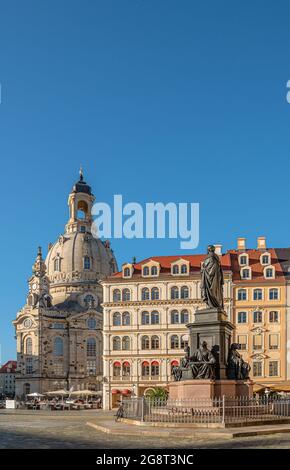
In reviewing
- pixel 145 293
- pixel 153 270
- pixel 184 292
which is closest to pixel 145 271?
pixel 153 270

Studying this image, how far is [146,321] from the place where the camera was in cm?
6956

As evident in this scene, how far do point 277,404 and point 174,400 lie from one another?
4958 millimetres

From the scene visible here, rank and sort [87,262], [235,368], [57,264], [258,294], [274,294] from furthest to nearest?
[57,264] → [87,262] → [258,294] → [274,294] → [235,368]

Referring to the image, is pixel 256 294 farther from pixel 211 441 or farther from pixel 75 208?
pixel 75 208

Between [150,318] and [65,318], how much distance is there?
173 ft

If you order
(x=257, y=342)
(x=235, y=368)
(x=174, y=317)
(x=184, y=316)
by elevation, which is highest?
(x=184, y=316)

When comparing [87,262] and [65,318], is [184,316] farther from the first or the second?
[87,262]

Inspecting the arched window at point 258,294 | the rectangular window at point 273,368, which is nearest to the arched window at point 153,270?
the arched window at point 258,294

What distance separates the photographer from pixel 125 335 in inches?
2768

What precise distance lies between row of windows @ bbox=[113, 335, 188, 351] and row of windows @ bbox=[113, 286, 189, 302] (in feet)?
12.4

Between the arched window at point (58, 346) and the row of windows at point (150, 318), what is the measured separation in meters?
50.1

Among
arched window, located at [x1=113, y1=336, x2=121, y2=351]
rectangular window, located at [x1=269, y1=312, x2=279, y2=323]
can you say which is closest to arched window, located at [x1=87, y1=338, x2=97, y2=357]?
arched window, located at [x1=113, y1=336, x2=121, y2=351]

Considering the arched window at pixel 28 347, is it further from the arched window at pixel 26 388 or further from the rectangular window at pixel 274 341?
the rectangular window at pixel 274 341
